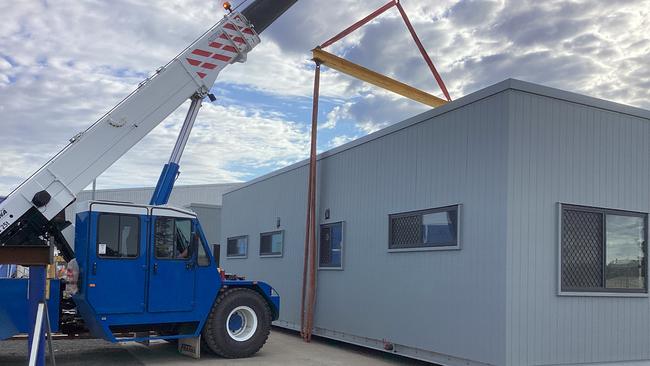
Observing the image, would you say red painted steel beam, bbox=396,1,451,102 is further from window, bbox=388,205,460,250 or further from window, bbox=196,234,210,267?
window, bbox=196,234,210,267

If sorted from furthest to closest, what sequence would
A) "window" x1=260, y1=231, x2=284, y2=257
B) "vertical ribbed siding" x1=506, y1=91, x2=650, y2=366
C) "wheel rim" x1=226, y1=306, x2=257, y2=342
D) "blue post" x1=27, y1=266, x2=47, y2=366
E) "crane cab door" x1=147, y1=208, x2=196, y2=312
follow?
"window" x1=260, y1=231, x2=284, y2=257 < "wheel rim" x1=226, y1=306, x2=257, y2=342 < "crane cab door" x1=147, y1=208, x2=196, y2=312 < "vertical ribbed siding" x1=506, y1=91, x2=650, y2=366 < "blue post" x1=27, y1=266, x2=47, y2=366

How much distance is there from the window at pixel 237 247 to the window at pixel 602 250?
9896 millimetres

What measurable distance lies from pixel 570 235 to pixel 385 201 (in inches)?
126

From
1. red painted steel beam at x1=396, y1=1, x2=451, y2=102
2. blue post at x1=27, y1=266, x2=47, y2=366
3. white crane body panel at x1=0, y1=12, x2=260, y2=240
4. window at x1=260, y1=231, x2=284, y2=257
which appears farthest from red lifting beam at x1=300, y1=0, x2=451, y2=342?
blue post at x1=27, y1=266, x2=47, y2=366

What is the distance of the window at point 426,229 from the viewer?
9336 millimetres

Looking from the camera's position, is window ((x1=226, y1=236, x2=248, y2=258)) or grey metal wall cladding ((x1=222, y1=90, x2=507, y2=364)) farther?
window ((x1=226, y1=236, x2=248, y2=258))

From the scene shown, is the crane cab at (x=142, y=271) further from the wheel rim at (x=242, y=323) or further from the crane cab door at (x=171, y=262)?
the wheel rim at (x=242, y=323)

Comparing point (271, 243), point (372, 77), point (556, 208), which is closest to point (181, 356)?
point (271, 243)

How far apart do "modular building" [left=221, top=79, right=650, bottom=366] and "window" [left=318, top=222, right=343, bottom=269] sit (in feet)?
3.78

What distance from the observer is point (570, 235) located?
878 cm

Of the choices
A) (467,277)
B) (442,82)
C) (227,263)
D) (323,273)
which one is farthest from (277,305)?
(227,263)

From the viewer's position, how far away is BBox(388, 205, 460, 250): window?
30.6ft

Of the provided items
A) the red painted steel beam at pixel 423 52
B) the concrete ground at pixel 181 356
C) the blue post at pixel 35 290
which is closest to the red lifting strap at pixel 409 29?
the red painted steel beam at pixel 423 52

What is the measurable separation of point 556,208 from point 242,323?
5363 millimetres
